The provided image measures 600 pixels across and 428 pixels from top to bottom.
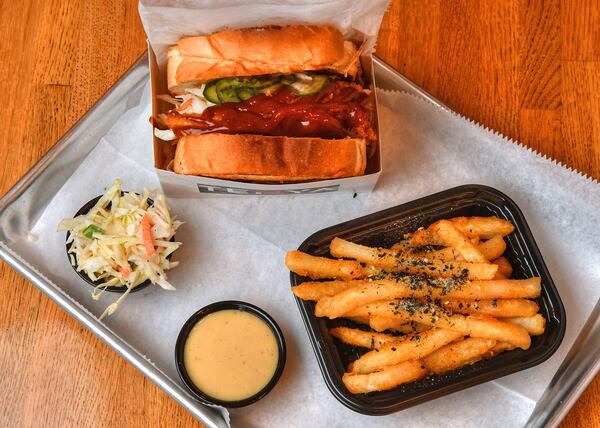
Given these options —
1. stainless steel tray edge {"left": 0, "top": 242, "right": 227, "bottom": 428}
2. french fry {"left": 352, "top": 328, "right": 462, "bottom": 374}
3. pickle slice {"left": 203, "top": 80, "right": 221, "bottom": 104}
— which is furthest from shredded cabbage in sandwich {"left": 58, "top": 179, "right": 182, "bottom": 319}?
french fry {"left": 352, "top": 328, "right": 462, "bottom": 374}

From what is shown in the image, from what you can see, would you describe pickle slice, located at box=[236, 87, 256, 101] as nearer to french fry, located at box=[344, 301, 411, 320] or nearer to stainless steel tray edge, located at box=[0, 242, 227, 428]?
french fry, located at box=[344, 301, 411, 320]

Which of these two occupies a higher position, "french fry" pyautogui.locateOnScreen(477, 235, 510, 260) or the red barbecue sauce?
the red barbecue sauce

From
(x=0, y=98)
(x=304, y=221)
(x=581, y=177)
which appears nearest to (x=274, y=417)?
(x=304, y=221)

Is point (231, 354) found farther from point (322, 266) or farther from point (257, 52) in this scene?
point (257, 52)

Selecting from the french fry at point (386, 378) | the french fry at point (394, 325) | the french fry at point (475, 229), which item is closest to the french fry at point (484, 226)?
the french fry at point (475, 229)

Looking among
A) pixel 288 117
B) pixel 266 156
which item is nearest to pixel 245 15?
pixel 288 117

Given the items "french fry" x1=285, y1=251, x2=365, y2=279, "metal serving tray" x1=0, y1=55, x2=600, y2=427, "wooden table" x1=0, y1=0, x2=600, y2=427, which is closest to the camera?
"french fry" x1=285, y1=251, x2=365, y2=279
